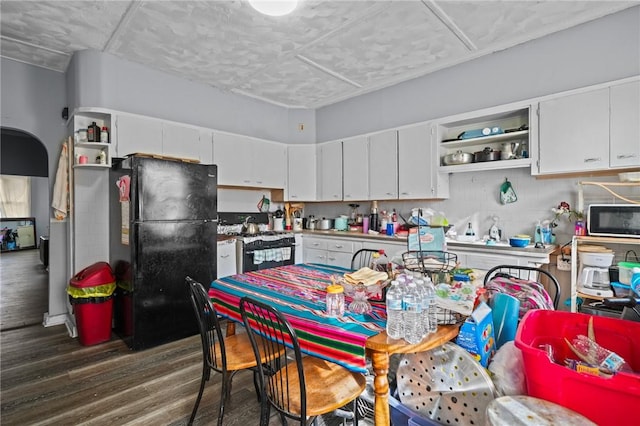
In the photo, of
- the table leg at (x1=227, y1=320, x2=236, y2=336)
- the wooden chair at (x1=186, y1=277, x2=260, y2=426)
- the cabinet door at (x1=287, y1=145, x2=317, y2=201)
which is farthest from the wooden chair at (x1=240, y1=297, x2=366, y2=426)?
the cabinet door at (x1=287, y1=145, x2=317, y2=201)

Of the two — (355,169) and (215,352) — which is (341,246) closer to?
(355,169)

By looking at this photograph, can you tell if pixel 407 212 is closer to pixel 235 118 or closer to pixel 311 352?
pixel 235 118

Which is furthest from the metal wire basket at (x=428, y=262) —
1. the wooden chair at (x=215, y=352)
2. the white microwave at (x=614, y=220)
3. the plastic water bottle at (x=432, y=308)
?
the white microwave at (x=614, y=220)

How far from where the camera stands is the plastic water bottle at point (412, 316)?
124 centimetres

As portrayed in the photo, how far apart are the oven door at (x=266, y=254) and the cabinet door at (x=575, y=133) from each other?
3093mm

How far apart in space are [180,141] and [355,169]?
2.30m

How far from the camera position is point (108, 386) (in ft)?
7.55

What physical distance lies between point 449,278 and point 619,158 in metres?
2.18

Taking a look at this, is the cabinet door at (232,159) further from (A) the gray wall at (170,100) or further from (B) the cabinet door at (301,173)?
(B) the cabinet door at (301,173)

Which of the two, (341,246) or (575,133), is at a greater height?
(575,133)

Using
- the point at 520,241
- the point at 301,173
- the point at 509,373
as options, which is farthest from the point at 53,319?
the point at 520,241

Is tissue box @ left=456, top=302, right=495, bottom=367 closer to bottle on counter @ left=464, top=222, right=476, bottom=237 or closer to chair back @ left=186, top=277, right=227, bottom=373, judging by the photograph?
chair back @ left=186, top=277, right=227, bottom=373

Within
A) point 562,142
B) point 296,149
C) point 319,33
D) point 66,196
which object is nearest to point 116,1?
point 319,33

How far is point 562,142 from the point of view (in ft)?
9.27
